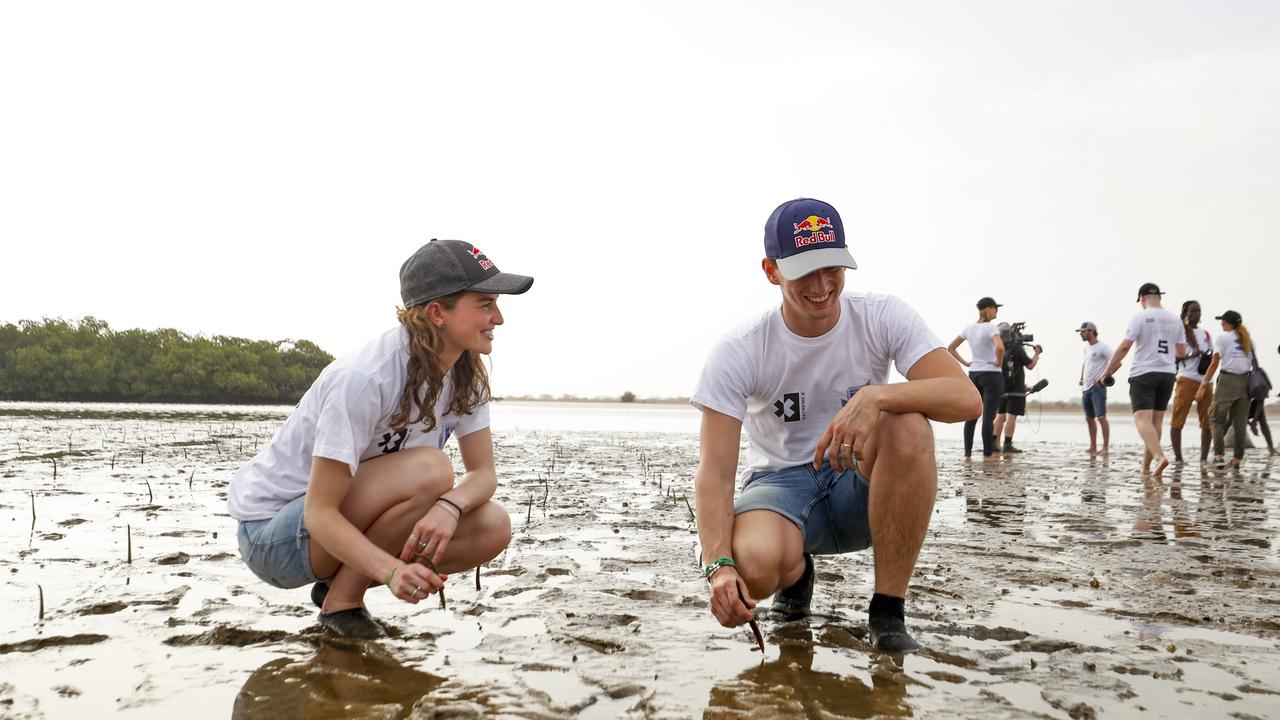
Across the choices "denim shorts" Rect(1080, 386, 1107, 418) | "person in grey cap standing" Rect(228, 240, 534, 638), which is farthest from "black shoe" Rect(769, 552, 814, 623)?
"denim shorts" Rect(1080, 386, 1107, 418)

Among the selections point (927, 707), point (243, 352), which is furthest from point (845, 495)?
point (243, 352)

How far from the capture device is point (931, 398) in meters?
2.96

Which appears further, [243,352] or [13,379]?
[243,352]

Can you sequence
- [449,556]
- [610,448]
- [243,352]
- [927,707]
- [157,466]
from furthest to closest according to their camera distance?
1. [243,352]
2. [610,448]
3. [157,466]
4. [449,556]
5. [927,707]

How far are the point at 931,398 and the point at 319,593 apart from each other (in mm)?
2418

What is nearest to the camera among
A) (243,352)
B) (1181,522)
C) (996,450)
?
(1181,522)

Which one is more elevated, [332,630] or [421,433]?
[421,433]

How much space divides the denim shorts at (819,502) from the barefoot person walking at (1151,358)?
794cm

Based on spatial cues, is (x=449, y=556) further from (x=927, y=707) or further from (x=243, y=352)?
(x=243, y=352)

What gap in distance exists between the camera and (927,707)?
2.35m

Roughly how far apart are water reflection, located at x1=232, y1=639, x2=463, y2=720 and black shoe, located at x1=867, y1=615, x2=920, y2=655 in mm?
1464

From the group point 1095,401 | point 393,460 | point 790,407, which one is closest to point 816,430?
point 790,407

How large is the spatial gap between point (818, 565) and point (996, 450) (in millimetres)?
9510

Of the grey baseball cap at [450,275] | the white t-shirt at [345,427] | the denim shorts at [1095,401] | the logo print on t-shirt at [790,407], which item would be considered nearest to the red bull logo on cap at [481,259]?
the grey baseball cap at [450,275]
